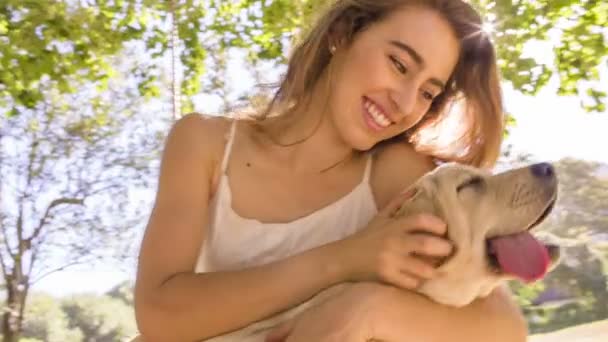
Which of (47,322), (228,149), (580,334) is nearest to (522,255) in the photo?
(228,149)

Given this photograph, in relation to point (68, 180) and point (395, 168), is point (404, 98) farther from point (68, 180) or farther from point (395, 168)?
point (68, 180)

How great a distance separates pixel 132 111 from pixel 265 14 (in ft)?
3.88

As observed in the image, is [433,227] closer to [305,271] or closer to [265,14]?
[305,271]

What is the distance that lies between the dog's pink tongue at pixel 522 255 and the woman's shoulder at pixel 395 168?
336mm

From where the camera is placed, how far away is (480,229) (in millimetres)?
1597

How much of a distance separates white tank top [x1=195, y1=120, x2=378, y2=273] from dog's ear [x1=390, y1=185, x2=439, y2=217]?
239 millimetres

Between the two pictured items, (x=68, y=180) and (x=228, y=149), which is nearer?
(x=228, y=149)

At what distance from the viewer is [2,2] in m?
3.31

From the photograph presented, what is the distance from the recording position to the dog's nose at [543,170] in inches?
66.1

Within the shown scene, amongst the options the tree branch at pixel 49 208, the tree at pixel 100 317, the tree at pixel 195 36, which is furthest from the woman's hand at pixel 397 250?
the tree branch at pixel 49 208

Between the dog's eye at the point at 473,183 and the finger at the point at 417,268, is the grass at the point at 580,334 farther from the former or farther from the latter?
the finger at the point at 417,268

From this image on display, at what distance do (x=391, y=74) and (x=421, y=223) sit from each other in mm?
389

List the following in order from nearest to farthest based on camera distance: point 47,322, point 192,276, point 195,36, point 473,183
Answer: point 192,276 < point 473,183 < point 195,36 < point 47,322

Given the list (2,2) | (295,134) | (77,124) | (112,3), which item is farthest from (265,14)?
(295,134)
